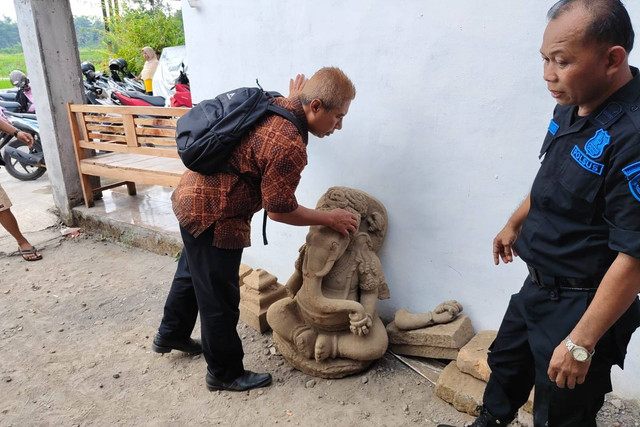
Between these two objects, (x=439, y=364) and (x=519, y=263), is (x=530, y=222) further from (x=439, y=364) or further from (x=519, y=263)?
(x=439, y=364)

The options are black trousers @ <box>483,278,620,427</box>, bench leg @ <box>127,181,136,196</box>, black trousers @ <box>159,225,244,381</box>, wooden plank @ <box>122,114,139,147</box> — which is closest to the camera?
black trousers @ <box>483,278,620,427</box>

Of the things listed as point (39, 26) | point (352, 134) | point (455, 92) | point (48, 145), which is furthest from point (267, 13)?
point (48, 145)

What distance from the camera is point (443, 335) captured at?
239 cm

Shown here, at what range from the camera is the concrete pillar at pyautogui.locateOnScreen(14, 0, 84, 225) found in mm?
4465

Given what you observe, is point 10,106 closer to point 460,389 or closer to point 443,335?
point 443,335

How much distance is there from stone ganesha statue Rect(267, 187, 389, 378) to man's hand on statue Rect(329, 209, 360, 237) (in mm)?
72

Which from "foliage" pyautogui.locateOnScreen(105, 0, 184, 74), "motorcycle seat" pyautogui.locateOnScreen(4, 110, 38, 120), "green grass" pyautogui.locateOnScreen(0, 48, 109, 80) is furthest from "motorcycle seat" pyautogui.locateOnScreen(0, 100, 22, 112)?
"foliage" pyautogui.locateOnScreen(105, 0, 184, 74)

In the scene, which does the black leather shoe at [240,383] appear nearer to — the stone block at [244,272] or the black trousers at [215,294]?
the black trousers at [215,294]

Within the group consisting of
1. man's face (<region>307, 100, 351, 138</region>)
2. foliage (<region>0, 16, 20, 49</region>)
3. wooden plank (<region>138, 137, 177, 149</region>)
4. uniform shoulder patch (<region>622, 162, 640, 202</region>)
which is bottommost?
wooden plank (<region>138, 137, 177, 149</region>)

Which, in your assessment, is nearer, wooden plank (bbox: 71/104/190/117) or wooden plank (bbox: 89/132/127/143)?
wooden plank (bbox: 71/104/190/117)

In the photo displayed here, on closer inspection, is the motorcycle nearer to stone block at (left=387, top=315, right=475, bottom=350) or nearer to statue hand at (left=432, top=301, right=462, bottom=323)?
stone block at (left=387, top=315, right=475, bottom=350)

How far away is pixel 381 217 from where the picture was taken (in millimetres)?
2529

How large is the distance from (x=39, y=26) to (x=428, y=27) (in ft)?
13.4

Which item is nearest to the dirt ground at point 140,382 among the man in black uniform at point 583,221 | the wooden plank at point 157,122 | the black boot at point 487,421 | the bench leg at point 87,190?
the black boot at point 487,421
